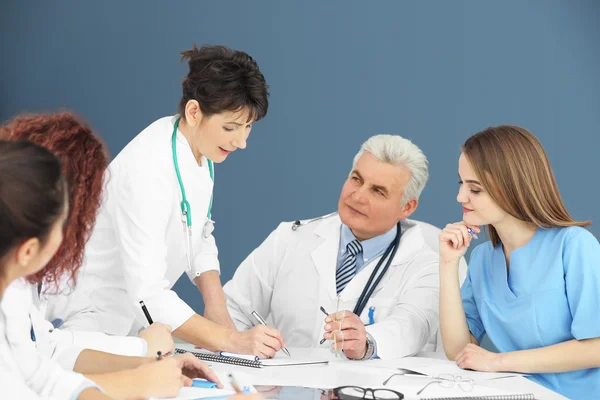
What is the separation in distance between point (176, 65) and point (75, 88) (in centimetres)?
64

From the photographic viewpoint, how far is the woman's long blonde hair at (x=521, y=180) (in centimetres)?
211

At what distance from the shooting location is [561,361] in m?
2.03

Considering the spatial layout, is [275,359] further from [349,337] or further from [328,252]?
[328,252]

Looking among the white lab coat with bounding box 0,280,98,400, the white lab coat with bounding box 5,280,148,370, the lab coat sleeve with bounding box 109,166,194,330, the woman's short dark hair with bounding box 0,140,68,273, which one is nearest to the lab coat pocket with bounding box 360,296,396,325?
the lab coat sleeve with bounding box 109,166,194,330

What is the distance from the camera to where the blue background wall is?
4.09 metres

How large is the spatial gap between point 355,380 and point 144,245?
65cm

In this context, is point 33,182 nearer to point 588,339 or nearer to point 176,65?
point 588,339

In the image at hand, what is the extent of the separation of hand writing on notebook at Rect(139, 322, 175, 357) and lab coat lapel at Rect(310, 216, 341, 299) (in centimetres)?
92

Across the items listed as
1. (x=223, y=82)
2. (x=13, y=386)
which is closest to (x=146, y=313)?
(x=223, y=82)

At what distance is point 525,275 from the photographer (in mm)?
2150

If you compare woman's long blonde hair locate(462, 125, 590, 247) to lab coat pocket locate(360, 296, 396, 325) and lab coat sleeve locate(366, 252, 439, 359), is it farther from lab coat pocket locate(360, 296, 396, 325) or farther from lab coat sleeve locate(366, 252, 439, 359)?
lab coat pocket locate(360, 296, 396, 325)

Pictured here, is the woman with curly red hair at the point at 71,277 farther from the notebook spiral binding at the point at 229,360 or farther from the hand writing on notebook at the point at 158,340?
the notebook spiral binding at the point at 229,360

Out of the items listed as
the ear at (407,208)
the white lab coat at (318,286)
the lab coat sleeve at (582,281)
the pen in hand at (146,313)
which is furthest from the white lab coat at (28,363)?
the ear at (407,208)

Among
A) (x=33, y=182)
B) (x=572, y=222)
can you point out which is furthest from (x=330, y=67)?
(x=33, y=182)
